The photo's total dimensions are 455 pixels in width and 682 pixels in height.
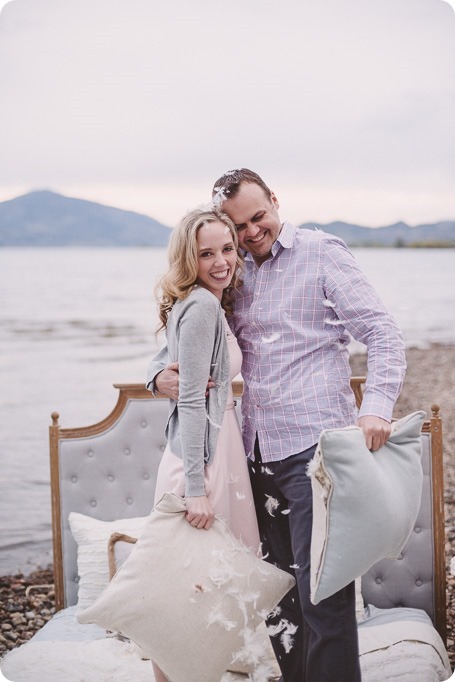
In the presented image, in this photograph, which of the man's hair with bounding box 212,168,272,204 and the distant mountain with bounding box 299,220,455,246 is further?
the distant mountain with bounding box 299,220,455,246

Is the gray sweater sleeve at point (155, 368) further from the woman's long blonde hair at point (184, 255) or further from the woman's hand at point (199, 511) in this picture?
the woman's hand at point (199, 511)

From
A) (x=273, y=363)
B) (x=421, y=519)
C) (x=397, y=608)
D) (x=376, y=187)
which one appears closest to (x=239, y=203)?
(x=273, y=363)

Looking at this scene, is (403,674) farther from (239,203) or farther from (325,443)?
(239,203)

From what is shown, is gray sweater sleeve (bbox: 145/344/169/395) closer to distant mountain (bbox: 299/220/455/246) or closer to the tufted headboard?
the tufted headboard

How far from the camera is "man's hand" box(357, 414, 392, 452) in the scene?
5.07 ft

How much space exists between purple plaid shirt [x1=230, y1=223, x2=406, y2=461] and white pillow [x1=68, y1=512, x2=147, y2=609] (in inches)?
33.2

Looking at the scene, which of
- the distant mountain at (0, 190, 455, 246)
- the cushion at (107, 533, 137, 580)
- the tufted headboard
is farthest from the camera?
the distant mountain at (0, 190, 455, 246)

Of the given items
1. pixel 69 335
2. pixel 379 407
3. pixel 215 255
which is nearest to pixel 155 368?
pixel 215 255

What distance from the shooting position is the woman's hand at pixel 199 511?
1628mm

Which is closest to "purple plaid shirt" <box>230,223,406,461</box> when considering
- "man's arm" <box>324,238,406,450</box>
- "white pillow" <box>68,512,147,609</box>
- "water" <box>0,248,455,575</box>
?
"man's arm" <box>324,238,406,450</box>

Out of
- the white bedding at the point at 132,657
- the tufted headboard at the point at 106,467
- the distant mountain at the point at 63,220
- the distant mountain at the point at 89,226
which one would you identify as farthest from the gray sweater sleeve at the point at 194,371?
the distant mountain at the point at 63,220

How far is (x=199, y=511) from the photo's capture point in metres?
1.63

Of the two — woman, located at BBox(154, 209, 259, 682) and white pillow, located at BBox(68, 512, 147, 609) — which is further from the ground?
woman, located at BBox(154, 209, 259, 682)

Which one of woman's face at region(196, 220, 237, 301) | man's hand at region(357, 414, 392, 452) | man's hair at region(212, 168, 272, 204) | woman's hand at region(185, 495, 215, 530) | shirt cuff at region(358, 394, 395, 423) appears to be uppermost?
man's hair at region(212, 168, 272, 204)
